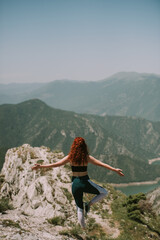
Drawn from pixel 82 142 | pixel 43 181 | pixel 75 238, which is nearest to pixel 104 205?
pixel 43 181

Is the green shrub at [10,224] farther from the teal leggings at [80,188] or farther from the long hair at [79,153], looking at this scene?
the long hair at [79,153]

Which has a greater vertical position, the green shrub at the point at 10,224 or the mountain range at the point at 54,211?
the green shrub at the point at 10,224

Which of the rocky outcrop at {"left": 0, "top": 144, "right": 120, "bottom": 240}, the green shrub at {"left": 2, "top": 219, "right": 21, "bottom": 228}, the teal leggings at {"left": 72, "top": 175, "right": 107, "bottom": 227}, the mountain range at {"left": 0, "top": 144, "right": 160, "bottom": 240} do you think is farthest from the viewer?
the mountain range at {"left": 0, "top": 144, "right": 160, "bottom": 240}

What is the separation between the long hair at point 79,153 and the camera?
8627 mm

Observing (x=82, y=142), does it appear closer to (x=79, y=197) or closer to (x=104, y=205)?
(x=79, y=197)

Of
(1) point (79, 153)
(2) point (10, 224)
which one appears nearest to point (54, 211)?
(2) point (10, 224)

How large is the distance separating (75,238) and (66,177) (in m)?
12.8

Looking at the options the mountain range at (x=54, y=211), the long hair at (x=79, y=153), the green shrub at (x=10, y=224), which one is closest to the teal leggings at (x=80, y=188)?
the long hair at (x=79, y=153)

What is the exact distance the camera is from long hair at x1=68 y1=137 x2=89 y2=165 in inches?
340

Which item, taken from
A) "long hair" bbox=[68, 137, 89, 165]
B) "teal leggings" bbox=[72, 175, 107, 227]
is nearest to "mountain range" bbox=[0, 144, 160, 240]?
"teal leggings" bbox=[72, 175, 107, 227]

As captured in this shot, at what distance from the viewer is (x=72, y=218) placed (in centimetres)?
1750

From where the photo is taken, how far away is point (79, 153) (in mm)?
8664

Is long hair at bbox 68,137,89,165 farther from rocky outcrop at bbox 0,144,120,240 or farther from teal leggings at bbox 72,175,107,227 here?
rocky outcrop at bbox 0,144,120,240

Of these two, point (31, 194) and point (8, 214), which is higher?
point (8, 214)
